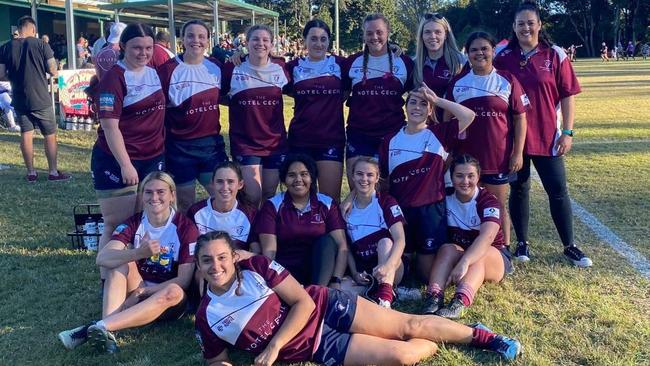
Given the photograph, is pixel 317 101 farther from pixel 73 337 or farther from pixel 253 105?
pixel 73 337

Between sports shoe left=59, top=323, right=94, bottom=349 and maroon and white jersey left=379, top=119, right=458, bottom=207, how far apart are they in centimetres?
234

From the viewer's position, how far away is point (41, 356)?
3.42 m

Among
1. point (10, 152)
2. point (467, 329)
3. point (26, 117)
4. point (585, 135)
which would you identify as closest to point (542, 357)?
point (467, 329)

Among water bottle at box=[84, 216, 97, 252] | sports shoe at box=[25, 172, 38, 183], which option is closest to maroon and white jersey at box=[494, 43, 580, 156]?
water bottle at box=[84, 216, 97, 252]

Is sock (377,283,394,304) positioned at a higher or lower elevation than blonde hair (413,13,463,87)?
lower

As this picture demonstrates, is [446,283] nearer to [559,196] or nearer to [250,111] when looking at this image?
[559,196]

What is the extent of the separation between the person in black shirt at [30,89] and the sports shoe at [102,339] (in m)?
5.06

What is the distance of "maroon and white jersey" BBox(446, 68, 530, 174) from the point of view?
14.6 feet

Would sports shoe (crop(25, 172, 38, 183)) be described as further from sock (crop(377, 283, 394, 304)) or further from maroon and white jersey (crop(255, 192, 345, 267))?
sock (crop(377, 283, 394, 304))

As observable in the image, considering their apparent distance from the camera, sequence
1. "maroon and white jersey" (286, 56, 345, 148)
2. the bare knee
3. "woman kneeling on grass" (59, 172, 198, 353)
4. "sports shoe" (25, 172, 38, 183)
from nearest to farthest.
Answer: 1. "woman kneeling on grass" (59, 172, 198, 353)
2. the bare knee
3. "maroon and white jersey" (286, 56, 345, 148)
4. "sports shoe" (25, 172, 38, 183)

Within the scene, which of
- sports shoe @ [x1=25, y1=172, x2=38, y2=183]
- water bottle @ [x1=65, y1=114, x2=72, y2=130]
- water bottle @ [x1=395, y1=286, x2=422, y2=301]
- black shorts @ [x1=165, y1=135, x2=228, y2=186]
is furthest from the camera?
water bottle @ [x1=65, y1=114, x2=72, y2=130]

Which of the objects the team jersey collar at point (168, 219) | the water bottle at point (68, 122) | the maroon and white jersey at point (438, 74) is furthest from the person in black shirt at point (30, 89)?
the maroon and white jersey at point (438, 74)

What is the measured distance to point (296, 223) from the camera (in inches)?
164

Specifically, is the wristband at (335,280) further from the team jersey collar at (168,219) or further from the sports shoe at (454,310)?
the team jersey collar at (168,219)
